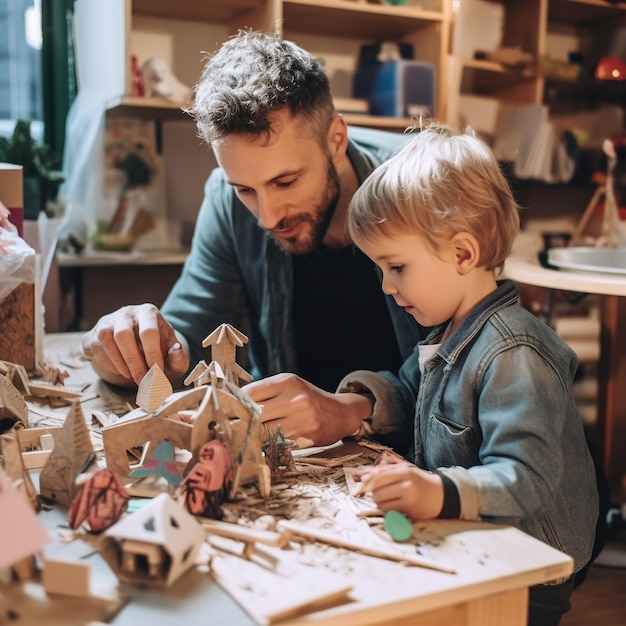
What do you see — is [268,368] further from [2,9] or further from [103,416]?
[2,9]

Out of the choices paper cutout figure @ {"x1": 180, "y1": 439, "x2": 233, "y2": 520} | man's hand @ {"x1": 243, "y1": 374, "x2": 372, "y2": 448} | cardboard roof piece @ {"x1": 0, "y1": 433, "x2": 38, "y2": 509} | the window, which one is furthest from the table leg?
the window

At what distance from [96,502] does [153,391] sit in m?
0.24

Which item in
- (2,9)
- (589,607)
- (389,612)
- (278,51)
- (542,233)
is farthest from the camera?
(542,233)

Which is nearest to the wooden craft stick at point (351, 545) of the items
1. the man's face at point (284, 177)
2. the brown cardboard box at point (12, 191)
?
the man's face at point (284, 177)

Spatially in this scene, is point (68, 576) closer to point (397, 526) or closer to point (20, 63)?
point (397, 526)

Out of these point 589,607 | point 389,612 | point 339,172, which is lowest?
point 589,607

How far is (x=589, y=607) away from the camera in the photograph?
6.00 feet

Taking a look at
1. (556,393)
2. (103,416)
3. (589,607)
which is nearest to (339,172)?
(103,416)

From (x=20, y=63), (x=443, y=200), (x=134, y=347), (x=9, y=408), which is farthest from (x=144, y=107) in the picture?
(x=443, y=200)

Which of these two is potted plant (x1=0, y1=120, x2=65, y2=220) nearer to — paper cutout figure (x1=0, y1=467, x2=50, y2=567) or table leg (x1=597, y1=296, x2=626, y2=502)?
paper cutout figure (x1=0, y1=467, x2=50, y2=567)

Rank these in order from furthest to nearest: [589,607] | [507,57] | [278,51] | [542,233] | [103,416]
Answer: [542,233] < [507,57] < [589,607] < [278,51] < [103,416]

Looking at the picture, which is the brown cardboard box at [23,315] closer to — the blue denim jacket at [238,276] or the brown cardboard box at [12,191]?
the brown cardboard box at [12,191]

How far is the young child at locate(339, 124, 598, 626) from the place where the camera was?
32.4 inches

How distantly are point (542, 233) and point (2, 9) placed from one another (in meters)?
2.27
